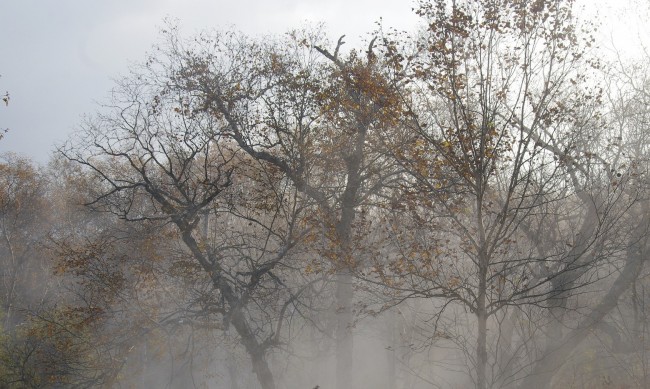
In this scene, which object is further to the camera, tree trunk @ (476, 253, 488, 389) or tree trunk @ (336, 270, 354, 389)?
tree trunk @ (336, 270, 354, 389)

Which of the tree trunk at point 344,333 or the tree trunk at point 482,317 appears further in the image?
the tree trunk at point 344,333

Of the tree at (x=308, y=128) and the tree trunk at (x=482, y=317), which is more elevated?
the tree at (x=308, y=128)

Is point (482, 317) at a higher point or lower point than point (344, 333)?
lower

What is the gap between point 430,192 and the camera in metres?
10.4

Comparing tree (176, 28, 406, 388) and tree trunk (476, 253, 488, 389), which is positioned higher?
tree (176, 28, 406, 388)

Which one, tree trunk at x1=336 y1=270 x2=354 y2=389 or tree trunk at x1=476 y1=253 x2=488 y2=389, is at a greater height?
tree trunk at x1=336 y1=270 x2=354 y2=389

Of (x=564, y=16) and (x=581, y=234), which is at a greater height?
(x=564, y=16)

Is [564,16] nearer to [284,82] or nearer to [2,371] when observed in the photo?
[284,82]

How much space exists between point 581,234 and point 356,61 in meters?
6.64

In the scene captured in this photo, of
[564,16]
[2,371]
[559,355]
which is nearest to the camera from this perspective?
[564,16]

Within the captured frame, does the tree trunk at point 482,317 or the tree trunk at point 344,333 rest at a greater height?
the tree trunk at point 344,333

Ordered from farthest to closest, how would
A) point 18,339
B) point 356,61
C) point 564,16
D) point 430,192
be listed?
point 18,339
point 356,61
point 430,192
point 564,16

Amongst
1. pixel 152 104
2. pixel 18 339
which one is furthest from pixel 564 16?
pixel 18 339

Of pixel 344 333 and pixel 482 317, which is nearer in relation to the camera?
pixel 482 317
